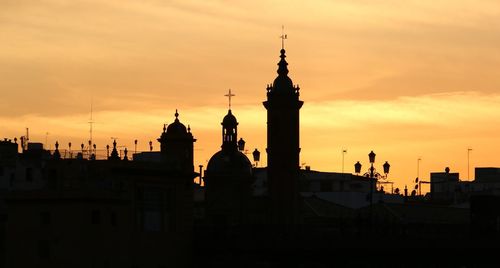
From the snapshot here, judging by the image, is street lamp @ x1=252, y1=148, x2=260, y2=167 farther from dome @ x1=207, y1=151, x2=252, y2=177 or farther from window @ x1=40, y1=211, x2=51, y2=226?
window @ x1=40, y1=211, x2=51, y2=226

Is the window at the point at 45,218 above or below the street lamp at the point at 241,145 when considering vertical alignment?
below

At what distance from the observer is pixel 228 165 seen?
470 ft

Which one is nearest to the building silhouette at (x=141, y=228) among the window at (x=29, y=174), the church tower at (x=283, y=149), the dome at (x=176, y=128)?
the window at (x=29, y=174)

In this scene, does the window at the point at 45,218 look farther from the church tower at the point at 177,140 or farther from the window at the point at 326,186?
the window at the point at 326,186

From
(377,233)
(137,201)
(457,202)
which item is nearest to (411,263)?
(377,233)

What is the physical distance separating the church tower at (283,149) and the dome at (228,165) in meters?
4.09

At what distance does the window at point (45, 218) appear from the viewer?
290ft

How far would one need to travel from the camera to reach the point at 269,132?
14050cm

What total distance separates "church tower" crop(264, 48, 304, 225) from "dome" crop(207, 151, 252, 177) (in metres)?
4.09

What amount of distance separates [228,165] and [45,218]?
55.7 meters

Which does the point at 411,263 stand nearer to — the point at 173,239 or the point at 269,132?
the point at 173,239

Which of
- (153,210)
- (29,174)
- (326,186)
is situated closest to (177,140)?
(29,174)

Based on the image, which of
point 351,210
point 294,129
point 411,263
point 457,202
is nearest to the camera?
point 411,263

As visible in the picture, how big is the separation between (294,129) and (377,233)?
37.8m
